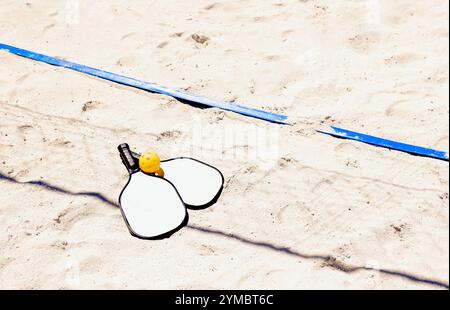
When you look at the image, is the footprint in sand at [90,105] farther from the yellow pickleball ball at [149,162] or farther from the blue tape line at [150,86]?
the yellow pickleball ball at [149,162]

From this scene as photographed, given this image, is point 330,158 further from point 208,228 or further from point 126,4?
point 126,4

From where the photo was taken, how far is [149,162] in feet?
9.64

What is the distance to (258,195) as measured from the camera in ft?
9.41

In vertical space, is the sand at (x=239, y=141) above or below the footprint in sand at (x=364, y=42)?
below

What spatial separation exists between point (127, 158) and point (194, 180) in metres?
0.46

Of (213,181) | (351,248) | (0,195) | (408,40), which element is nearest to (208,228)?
(213,181)

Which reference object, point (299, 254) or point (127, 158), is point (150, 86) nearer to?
point (127, 158)

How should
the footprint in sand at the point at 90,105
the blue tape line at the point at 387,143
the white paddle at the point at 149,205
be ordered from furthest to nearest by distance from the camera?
the footprint in sand at the point at 90,105 < the blue tape line at the point at 387,143 < the white paddle at the point at 149,205

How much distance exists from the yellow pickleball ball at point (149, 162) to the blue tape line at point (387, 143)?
1.11 meters

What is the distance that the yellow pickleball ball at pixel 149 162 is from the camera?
294 centimetres

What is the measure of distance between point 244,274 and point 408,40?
237 centimetres

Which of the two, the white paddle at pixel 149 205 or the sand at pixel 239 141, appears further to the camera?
the white paddle at pixel 149 205

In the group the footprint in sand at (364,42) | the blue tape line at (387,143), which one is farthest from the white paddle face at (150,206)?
the footprint in sand at (364,42)

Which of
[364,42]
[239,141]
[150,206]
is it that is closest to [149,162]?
→ [150,206]
